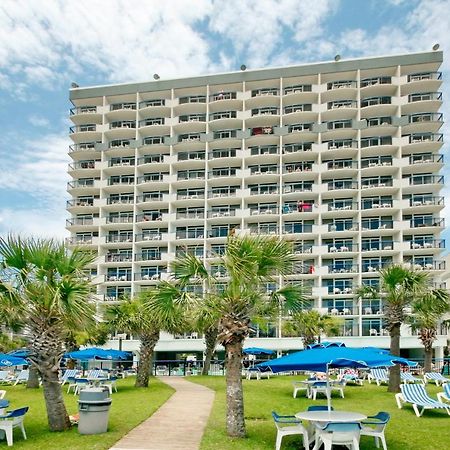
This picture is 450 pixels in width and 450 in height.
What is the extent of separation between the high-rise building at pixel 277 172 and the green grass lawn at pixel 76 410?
30.5 meters

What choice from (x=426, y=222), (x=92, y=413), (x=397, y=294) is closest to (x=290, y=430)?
(x=92, y=413)

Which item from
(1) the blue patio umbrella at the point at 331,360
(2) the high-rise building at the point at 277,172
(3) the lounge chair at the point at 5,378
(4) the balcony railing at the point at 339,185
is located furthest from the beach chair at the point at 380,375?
(4) the balcony railing at the point at 339,185

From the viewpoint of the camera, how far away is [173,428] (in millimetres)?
14633

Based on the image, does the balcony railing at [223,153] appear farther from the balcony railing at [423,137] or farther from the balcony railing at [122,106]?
the balcony railing at [423,137]

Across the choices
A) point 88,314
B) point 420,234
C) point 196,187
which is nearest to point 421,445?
point 88,314

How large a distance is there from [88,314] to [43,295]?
4.10 feet

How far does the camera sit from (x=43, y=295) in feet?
45.6

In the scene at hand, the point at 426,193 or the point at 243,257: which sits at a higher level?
the point at 426,193

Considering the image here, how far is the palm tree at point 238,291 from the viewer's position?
1373 cm

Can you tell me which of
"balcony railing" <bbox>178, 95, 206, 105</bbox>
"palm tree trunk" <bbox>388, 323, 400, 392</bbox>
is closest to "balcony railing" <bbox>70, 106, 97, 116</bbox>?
"balcony railing" <bbox>178, 95, 206, 105</bbox>

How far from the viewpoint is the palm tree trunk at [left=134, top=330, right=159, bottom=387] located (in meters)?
26.5

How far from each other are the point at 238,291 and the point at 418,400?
8.11 metres

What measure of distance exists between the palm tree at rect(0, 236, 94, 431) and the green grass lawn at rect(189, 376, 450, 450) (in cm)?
417

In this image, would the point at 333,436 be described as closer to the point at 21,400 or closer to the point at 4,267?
the point at 4,267
